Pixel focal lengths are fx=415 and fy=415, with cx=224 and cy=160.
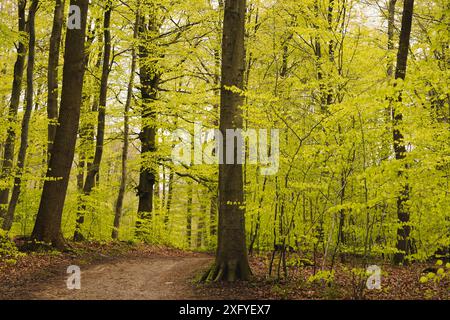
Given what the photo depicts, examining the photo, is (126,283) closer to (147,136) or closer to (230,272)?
(230,272)

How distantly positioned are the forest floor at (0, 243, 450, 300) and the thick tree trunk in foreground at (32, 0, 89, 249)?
0.75m

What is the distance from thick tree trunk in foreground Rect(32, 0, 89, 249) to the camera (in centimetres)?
1056

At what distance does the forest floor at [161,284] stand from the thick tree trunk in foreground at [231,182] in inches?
16.0

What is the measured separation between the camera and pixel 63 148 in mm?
10922

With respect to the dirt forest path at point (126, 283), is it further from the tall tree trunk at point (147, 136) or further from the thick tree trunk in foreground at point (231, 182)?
the tall tree trunk at point (147, 136)

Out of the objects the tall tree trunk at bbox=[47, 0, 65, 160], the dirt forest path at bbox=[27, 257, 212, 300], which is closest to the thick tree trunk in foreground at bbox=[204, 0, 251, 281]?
the dirt forest path at bbox=[27, 257, 212, 300]

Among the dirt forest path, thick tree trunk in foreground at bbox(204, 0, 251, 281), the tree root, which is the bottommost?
the dirt forest path

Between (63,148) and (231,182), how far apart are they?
16.1 feet

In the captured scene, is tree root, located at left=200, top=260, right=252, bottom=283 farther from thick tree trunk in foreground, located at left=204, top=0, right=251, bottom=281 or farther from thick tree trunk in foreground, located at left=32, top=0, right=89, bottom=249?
thick tree trunk in foreground, located at left=32, top=0, right=89, bottom=249

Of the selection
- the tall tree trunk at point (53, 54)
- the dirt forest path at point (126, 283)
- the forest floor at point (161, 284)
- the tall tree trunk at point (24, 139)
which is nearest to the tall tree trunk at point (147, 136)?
the tall tree trunk at point (53, 54)

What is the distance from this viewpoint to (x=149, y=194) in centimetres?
1814

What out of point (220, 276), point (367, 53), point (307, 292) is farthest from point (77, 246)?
point (367, 53)

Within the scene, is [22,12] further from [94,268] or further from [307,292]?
[307,292]

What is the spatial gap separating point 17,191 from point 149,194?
7636mm
